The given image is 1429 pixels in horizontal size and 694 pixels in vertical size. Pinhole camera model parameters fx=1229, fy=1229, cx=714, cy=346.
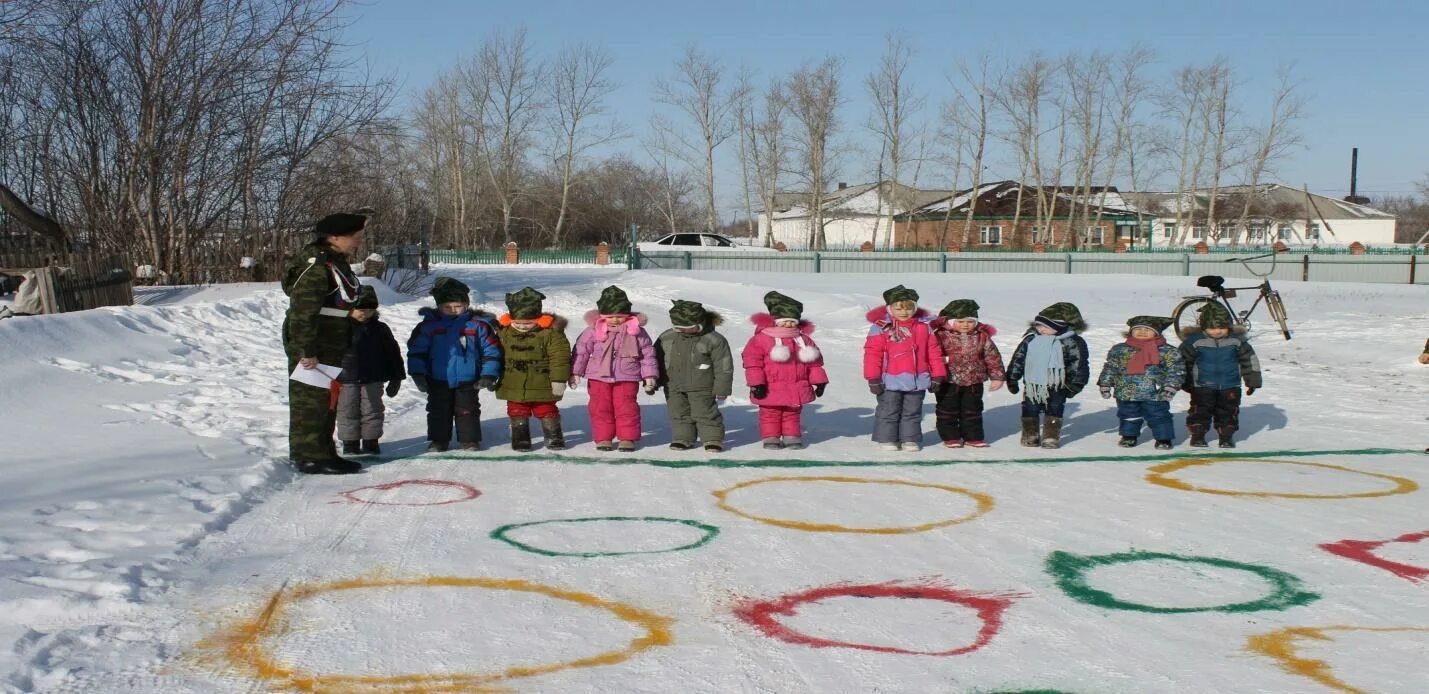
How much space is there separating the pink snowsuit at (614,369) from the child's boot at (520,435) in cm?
50

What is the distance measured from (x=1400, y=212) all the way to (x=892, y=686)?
13487 centimetres

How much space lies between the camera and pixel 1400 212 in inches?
4739

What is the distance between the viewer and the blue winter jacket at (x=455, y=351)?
9.06 metres

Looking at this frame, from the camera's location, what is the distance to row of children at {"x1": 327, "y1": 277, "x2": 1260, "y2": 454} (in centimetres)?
912

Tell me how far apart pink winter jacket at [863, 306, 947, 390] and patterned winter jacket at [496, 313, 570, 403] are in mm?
2328

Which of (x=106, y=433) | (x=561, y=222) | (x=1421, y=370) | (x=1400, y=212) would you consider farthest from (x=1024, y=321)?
(x=1400, y=212)

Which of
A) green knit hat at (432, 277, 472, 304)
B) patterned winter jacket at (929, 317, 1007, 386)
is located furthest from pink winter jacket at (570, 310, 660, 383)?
patterned winter jacket at (929, 317, 1007, 386)

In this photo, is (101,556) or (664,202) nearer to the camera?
(101,556)

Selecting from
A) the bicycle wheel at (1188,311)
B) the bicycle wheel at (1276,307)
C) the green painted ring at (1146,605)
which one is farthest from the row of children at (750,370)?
the bicycle wheel at (1276,307)

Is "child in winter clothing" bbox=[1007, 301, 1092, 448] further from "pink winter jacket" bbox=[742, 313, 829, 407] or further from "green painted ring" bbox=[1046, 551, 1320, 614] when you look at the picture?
"green painted ring" bbox=[1046, 551, 1320, 614]

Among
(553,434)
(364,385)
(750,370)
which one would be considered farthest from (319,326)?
(750,370)

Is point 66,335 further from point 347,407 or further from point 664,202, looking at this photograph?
point 664,202


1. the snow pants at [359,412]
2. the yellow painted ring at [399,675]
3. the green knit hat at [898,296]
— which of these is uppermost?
the green knit hat at [898,296]

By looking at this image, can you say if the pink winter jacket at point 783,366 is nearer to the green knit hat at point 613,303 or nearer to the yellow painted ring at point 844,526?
the green knit hat at point 613,303
